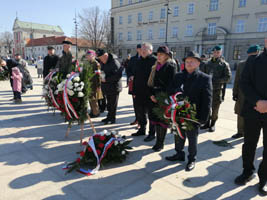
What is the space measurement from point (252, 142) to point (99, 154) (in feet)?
7.35

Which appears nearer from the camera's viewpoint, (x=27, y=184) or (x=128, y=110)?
(x=27, y=184)

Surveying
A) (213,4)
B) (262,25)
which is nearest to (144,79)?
(262,25)

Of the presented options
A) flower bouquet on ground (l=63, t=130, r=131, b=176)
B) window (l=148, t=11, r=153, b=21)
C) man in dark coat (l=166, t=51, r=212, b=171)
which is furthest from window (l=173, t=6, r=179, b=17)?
flower bouquet on ground (l=63, t=130, r=131, b=176)

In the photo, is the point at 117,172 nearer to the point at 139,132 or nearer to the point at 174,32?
the point at 139,132

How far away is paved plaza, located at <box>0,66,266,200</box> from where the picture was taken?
247 centimetres

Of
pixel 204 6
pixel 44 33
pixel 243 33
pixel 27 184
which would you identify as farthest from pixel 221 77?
pixel 44 33

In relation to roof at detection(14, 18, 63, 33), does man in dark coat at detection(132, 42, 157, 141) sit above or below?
below

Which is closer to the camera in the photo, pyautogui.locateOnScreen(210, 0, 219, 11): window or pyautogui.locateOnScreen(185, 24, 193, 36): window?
pyautogui.locateOnScreen(210, 0, 219, 11): window

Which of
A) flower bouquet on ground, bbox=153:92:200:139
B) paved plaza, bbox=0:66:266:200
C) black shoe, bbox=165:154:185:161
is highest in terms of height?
flower bouquet on ground, bbox=153:92:200:139

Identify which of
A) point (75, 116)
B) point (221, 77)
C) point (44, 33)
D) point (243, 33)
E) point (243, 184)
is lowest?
point (243, 184)

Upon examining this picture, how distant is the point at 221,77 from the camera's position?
473cm

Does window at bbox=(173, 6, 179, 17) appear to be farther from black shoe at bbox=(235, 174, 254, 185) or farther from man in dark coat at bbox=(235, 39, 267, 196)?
black shoe at bbox=(235, 174, 254, 185)

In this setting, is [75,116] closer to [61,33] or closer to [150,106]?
[150,106]

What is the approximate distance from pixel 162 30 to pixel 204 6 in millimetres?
8911
